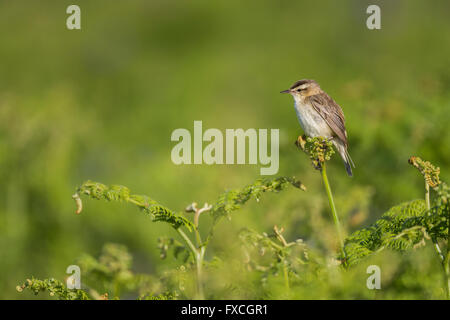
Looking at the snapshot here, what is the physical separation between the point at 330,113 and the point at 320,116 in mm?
81

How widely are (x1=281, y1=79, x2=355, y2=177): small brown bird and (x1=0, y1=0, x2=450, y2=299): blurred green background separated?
0.39 m

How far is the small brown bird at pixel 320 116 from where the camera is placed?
4.09 metres

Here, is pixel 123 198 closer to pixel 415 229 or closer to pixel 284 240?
pixel 284 240

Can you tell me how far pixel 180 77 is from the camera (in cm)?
1167

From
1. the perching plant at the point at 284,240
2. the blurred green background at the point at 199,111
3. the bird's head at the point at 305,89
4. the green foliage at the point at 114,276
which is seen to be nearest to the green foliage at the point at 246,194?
the perching plant at the point at 284,240

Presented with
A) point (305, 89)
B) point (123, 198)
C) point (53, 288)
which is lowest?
point (53, 288)

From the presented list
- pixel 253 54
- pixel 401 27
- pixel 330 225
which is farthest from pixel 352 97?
pixel 401 27

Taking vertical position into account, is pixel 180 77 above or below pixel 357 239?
above

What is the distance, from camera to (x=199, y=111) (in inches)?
386

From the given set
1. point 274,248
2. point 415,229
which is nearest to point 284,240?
point 274,248

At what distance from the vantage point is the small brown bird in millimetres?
4086

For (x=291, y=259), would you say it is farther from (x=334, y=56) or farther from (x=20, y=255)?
(x=334, y=56)

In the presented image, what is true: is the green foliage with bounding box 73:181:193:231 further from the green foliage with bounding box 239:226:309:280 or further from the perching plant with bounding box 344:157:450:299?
the perching plant with bounding box 344:157:450:299

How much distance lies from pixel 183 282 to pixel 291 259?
427mm
